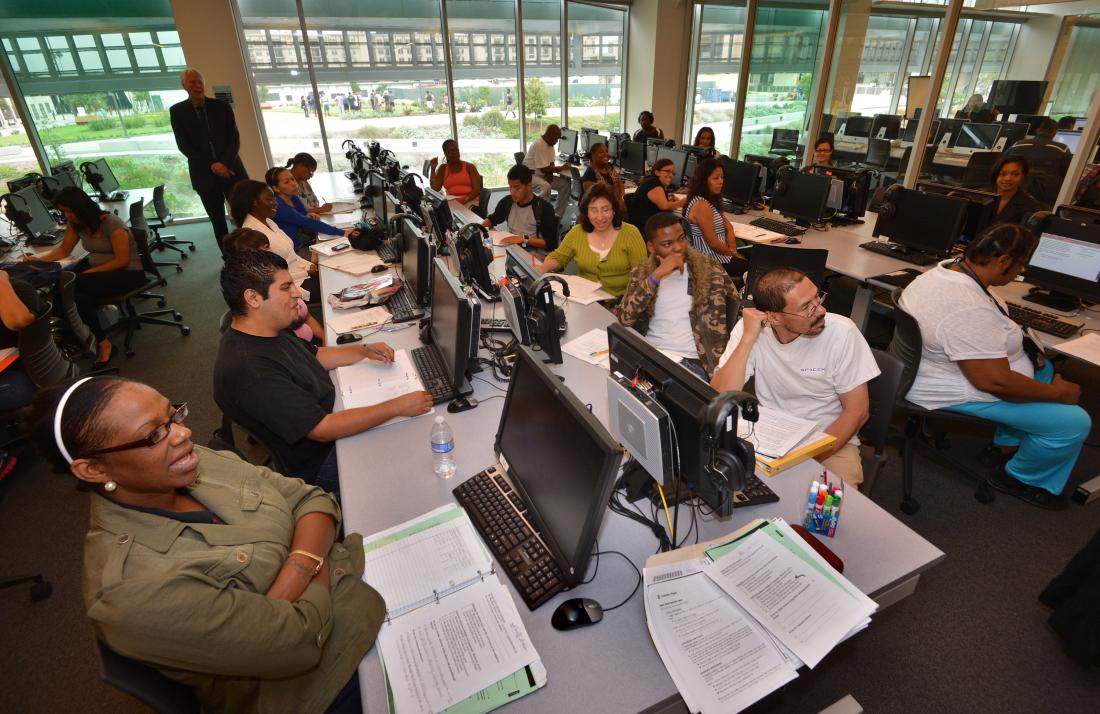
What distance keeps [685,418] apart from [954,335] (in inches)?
74.3

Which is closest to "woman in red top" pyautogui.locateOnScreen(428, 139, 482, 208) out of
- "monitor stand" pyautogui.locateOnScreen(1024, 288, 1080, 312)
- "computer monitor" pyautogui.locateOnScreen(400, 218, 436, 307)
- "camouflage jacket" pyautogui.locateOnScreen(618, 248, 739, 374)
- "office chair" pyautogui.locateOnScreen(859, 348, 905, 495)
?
"computer monitor" pyautogui.locateOnScreen(400, 218, 436, 307)

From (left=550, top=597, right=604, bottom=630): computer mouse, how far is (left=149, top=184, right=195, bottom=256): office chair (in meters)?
7.51

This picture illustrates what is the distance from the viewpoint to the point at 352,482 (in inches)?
70.9

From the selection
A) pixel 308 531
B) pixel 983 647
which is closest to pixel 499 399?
pixel 308 531

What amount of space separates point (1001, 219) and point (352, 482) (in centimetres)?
465

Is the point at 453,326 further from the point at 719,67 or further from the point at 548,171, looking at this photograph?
the point at 719,67

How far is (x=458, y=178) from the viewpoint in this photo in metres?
6.04

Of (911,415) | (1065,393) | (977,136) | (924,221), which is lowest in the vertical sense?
(911,415)

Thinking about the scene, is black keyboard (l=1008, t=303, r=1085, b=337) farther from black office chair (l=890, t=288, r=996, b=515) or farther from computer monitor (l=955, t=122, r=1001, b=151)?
computer monitor (l=955, t=122, r=1001, b=151)

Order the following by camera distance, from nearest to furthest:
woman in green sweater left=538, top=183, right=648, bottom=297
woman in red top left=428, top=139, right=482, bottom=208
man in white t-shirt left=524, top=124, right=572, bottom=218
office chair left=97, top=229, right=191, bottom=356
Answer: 1. woman in green sweater left=538, top=183, right=648, bottom=297
2. office chair left=97, top=229, right=191, bottom=356
3. woman in red top left=428, top=139, right=482, bottom=208
4. man in white t-shirt left=524, top=124, right=572, bottom=218

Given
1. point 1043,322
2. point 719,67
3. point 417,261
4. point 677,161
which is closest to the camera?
point 1043,322

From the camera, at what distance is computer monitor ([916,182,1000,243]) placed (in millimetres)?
3744

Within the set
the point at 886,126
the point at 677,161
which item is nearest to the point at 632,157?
the point at 677,161

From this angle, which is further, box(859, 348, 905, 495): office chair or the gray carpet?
box(859, 348, 905, 495): office chair
